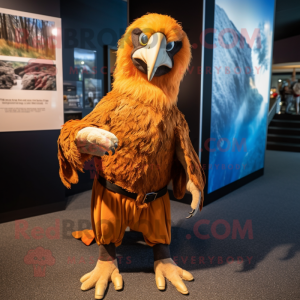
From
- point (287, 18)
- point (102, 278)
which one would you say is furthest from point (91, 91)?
point (287, 18)

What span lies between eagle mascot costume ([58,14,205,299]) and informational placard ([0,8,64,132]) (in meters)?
1.15

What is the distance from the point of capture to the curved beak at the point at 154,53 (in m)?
1.34

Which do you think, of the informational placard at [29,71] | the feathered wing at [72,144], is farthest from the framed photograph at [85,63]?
the feathered wing at [72,144]

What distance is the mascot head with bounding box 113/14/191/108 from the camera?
1377 mm

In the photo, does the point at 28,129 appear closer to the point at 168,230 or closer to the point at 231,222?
the point at 168,230

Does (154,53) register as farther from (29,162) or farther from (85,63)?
(85,63)

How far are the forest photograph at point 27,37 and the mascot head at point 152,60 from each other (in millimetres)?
1198

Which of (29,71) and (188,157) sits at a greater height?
(29,71)

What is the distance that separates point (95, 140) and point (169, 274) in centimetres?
95

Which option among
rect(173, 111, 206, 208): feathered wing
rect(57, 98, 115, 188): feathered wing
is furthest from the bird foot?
rect(57, 98, 115, 188): feathered wing

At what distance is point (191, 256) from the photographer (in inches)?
76.6

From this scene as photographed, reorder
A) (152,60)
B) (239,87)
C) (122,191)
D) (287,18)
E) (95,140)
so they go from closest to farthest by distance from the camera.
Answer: (95,140), (152,60), (122,191), (239,87), (287,18)

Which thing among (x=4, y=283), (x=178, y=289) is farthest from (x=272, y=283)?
(x=4, y=283)

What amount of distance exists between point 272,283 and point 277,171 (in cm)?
331
